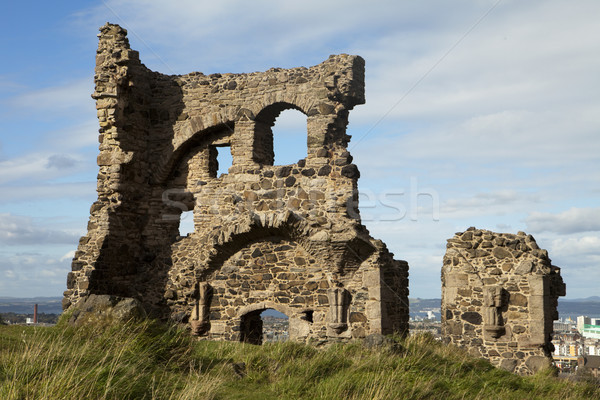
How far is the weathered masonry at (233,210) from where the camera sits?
43.6 feet

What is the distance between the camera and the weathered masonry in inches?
523

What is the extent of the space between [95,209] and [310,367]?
27.3 feet

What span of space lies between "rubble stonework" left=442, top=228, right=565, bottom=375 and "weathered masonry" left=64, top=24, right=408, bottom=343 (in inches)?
58.5

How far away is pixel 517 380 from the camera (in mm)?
9938

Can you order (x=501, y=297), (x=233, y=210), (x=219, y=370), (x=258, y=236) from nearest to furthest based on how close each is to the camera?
(x=219, y=370), (x=501, y=297), (x=258, y=236), (x=233, y=210)

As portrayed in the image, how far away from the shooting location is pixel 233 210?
47.3 ft

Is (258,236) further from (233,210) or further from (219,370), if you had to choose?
(219,370)

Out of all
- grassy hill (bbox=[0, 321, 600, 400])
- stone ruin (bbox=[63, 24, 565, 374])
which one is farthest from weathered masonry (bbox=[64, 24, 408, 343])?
grassy hill (bbox=[0, 321, 600, 400])

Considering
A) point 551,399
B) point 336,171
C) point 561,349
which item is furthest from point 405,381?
point 561,349

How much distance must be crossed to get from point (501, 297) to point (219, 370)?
602 centimetres

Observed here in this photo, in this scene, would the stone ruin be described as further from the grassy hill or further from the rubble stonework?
the grassy hill

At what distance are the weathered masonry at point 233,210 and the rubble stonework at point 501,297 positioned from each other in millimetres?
1487

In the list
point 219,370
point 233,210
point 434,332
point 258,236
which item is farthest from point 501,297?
point 219,370

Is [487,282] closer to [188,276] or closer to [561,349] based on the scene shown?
[188,276]
